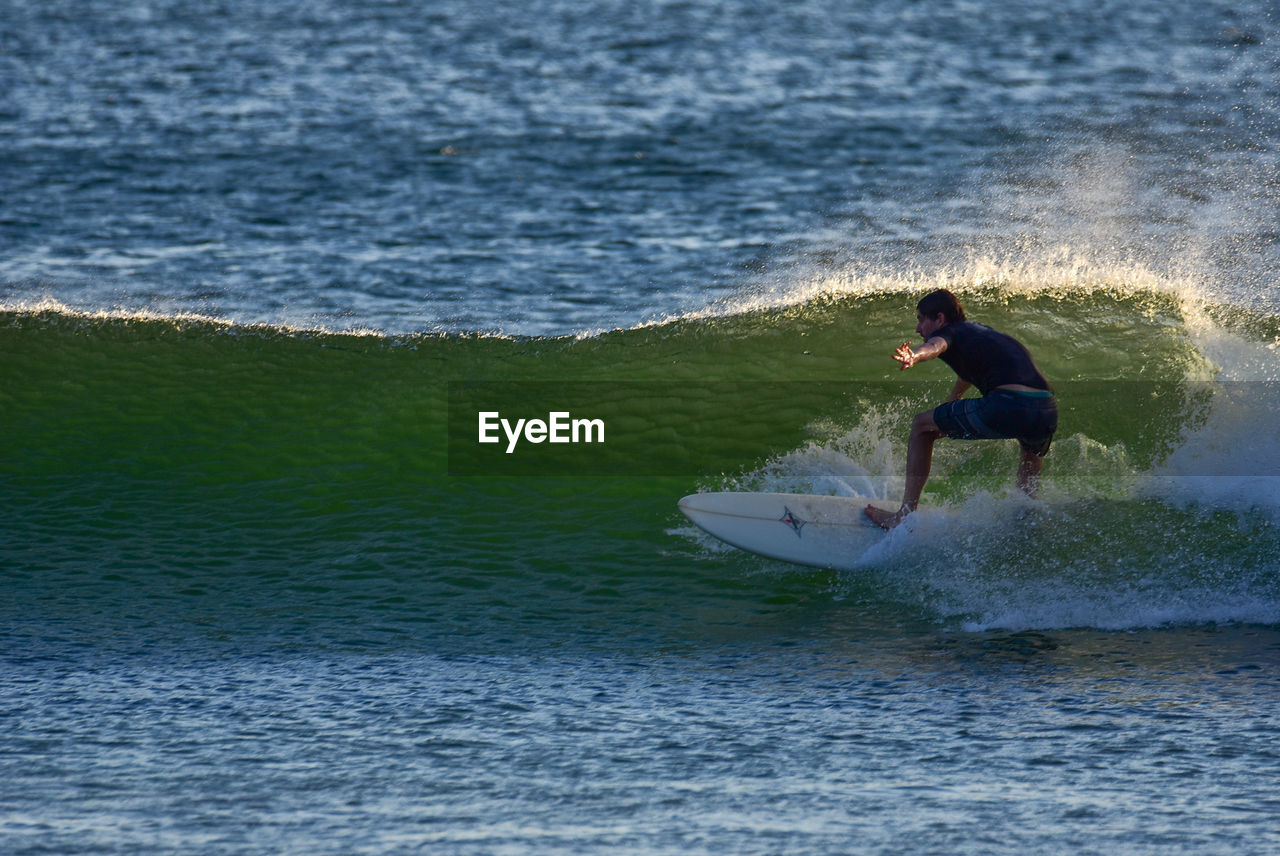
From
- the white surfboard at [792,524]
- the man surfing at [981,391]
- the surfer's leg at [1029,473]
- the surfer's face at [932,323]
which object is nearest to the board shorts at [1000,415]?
the man surfing at [981,391]

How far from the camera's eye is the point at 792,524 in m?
7.57

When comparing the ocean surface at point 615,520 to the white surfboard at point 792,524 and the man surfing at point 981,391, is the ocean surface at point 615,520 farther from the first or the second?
the man surfing at point 981,391

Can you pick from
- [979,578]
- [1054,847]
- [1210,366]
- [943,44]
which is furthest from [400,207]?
[943,44]

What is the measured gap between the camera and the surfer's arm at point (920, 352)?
6.31 meters

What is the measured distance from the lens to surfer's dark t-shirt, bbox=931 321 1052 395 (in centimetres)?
715

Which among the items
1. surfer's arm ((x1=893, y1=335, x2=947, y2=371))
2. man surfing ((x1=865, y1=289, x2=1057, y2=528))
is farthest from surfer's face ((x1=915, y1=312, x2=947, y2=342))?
surfer's arm ((x1=893, y1=335, x2=947, y2=371))

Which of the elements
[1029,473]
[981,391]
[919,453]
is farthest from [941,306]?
[1029,473]

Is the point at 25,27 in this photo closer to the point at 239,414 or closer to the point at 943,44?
the point at 943,44

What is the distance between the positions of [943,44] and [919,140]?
13955 mm

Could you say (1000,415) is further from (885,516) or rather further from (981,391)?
(885,516)

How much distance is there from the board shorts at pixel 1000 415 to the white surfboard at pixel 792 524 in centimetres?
72

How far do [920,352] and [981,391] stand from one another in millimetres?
682

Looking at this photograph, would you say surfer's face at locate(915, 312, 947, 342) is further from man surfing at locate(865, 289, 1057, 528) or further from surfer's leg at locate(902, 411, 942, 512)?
surfer's leg at locate(902, 411, 942, 512)

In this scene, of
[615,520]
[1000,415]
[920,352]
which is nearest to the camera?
[920,352]
